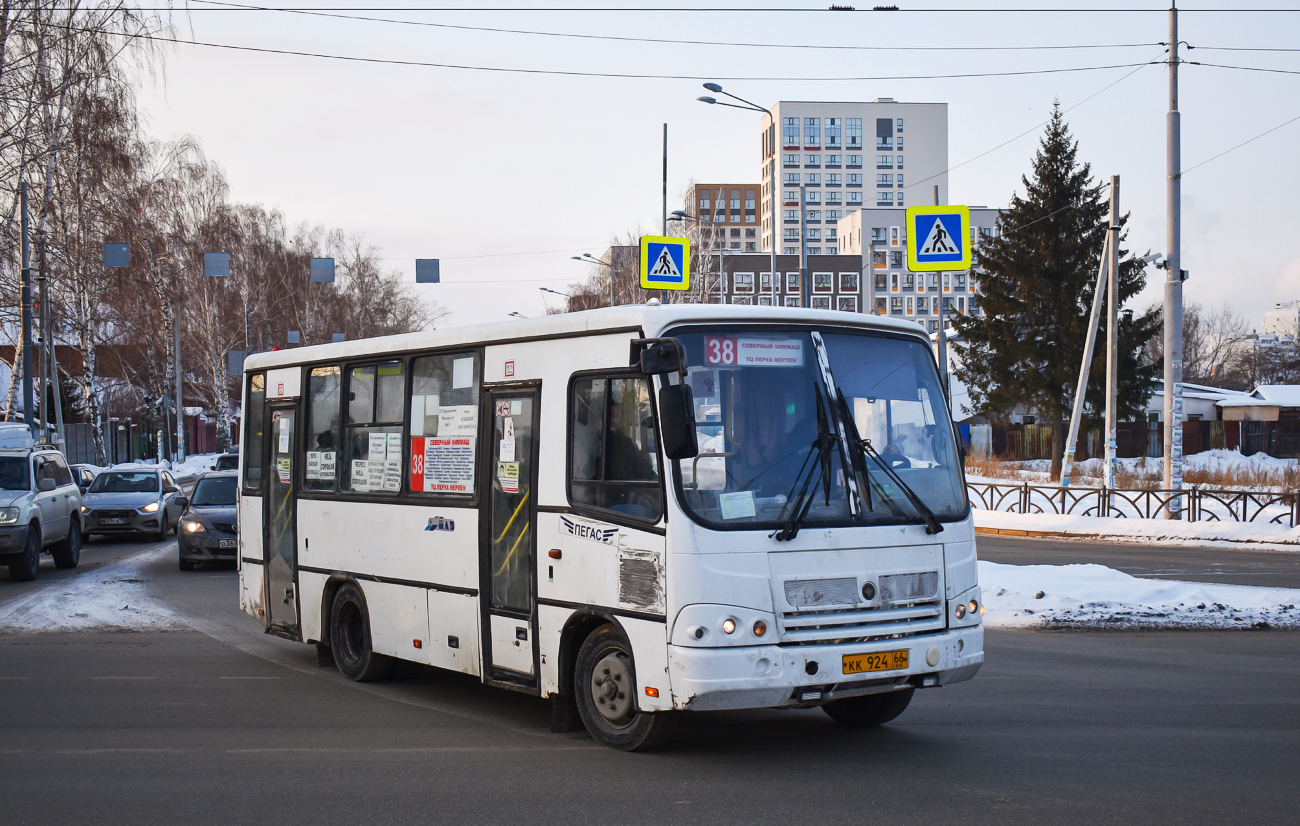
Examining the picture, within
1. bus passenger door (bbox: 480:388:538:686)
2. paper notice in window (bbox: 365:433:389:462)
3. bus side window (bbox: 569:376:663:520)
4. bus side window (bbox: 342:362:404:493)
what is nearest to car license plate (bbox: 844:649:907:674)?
bus side window (bbox: 569:376:663:520)

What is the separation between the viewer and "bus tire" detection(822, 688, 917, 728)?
7.83m

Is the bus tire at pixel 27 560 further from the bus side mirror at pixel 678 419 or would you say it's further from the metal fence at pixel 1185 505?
the metal fence at pixel 1185 505

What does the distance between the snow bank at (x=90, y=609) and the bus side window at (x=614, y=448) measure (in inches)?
294

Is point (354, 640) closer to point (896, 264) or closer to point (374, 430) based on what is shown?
point (374, 430)

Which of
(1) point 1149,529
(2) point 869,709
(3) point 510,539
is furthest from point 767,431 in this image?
(1) point 1149,529

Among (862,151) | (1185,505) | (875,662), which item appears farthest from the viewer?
(862,151)

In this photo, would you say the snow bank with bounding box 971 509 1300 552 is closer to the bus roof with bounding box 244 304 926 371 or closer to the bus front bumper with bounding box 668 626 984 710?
the bus roof with bounding box 244 304 926 371

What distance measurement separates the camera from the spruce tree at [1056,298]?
48.5 m

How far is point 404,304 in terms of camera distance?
97.6 m

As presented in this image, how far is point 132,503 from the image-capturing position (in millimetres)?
25047

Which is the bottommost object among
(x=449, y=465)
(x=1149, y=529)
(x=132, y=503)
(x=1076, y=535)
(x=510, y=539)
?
(x=1076, y=535)

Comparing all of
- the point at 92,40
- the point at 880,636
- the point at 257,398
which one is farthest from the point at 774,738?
the point at 92,40

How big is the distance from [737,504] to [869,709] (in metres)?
2.05

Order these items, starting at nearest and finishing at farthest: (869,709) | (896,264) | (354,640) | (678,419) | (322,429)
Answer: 1. (678,419)
2. (869,709)
3. (354,640)
4. (322,429)
5. (896,264)
